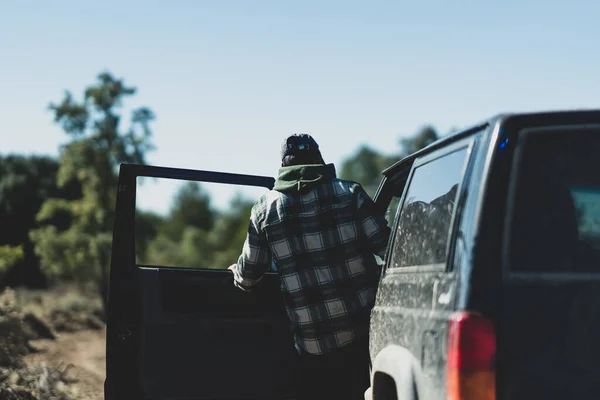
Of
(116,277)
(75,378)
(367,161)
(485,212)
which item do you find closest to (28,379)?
(75,378)

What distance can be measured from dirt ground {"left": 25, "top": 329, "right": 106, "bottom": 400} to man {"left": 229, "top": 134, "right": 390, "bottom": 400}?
543cm

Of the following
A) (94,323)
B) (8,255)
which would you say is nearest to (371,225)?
(8,255)

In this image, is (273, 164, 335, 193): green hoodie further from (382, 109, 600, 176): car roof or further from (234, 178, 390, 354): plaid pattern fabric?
(382, 109, 600, 176): car roof

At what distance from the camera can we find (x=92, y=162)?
1062 inches

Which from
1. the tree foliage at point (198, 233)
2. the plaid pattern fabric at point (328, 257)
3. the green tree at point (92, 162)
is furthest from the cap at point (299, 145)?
the tree foliage at point (198, 233)

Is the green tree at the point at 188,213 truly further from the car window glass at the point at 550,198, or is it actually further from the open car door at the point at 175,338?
the car window glass at the point at 550,198

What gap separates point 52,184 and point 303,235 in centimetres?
3519

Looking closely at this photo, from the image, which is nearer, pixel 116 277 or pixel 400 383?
pixel 400 383

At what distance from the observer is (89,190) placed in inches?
1082

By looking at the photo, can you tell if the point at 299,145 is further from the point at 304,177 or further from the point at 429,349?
the point at 429,349

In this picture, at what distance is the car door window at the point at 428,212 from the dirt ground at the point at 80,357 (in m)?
6.29

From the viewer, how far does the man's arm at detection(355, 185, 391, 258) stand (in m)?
4.15

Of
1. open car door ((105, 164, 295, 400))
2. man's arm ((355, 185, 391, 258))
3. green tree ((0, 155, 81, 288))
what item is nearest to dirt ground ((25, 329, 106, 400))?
open car door ((105, 164, 295, 400))

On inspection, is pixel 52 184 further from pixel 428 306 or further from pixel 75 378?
pixel 428 306
